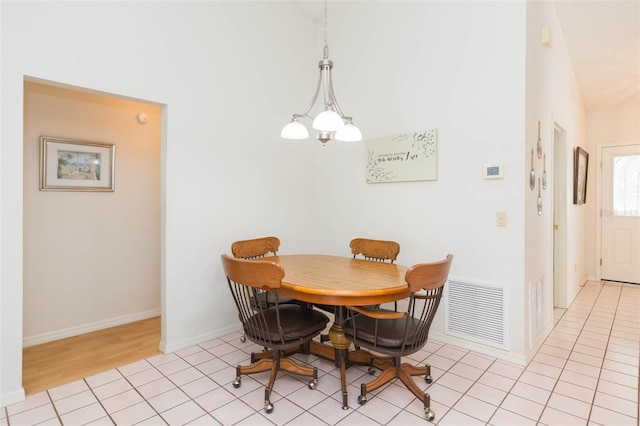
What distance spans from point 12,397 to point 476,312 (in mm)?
3273

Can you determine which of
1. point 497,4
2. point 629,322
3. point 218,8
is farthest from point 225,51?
point 629,322

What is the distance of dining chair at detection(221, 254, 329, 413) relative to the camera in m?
1.99

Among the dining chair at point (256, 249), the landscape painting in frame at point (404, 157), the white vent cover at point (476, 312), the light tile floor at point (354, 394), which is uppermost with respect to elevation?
the landscape painting in frame at point (404, 157)

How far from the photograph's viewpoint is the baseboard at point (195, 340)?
9.29ft

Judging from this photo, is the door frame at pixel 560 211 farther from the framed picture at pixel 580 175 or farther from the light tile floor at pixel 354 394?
the light tile floor at pixel 354 394

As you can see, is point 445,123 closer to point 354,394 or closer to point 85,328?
point 354,394

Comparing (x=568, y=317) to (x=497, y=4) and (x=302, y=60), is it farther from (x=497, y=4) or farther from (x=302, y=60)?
(x=302, y=60)

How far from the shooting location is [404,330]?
81.7 inches

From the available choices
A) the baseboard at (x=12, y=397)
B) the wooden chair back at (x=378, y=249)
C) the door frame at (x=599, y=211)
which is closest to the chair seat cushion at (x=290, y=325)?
the wooden chair back at (x=378, y=249)

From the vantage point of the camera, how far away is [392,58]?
11.2 ft

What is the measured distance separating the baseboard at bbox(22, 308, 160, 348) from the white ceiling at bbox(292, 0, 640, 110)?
3.84 m

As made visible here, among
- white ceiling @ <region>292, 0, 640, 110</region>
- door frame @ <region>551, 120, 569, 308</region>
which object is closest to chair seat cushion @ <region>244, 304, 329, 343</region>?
door frame @ <region>551, 120, 569, 308</region>

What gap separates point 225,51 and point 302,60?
1.07m

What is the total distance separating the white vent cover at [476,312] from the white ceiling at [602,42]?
2.86m
